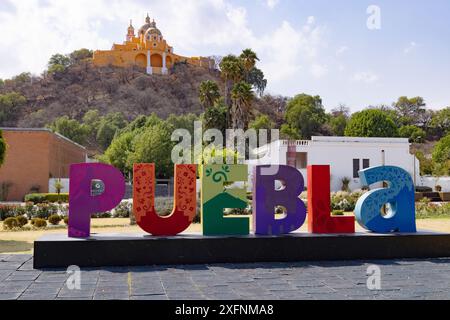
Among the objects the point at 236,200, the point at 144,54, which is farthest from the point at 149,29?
the point at 236,200

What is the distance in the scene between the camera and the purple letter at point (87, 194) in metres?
10.3

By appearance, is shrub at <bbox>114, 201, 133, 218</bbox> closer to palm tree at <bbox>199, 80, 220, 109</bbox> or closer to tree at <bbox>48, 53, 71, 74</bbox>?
palm tree at <bbox>199, 80, 220, 109</bbox>

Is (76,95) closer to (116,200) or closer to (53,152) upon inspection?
(53,152)

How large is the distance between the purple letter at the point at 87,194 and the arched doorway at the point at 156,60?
108909 mm

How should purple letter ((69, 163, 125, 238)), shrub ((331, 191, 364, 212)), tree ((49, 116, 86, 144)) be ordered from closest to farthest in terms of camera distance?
purple letter ((69, 163, 125, 238)) < shrub ((331, 191, 364, 212)) < tree ((49, 116, 86, 144))

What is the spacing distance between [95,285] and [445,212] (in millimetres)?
23608

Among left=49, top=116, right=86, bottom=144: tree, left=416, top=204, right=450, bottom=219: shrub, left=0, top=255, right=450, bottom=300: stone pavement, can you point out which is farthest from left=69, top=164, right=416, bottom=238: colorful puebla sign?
left=49, top=116, right=86, bottom=144: tree

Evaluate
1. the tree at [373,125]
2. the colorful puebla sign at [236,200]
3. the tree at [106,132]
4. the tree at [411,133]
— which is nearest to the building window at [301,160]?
the tree at [373,125]

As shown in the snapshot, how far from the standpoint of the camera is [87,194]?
10273 mm

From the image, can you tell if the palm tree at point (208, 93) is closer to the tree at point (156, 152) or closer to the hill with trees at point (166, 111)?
the hill with trees at point (166, 111)

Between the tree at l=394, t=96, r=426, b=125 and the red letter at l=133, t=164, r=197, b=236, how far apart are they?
87.2 meters

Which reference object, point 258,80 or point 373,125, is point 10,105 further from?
point 373,125

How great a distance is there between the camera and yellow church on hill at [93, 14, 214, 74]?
A: 115 m

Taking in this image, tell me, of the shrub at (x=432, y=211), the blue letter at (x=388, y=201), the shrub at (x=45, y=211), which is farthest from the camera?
the shrub at (x=432, y=211)
